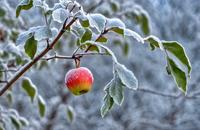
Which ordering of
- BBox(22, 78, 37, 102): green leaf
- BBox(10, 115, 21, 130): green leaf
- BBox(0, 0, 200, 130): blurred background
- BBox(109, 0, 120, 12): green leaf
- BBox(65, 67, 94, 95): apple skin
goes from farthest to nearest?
BBox(0, 0, 200, 130): blurred background, BBox(109, 0, 120, 12): green leaf, BBox(10, 115, 21, 130): green leaf, BBox(22, 78, 37, 102): green leaf, BBox(65, 67, 94, 95): apple skin

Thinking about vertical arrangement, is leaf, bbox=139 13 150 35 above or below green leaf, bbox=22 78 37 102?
above

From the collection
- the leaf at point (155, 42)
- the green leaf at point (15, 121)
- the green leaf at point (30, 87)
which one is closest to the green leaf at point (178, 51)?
the leaf at point (155, 42)

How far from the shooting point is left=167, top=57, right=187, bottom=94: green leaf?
96cm

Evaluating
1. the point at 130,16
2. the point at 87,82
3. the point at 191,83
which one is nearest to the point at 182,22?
the point at 191,83

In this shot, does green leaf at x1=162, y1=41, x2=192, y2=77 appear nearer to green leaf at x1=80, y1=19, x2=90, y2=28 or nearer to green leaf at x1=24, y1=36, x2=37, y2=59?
green leaf at x1=80, y1=19, x2=90, y2=28

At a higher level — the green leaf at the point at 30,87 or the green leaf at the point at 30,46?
the green leaf at the point at 30,46

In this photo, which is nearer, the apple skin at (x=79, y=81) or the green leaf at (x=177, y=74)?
the green leaf at (x=177, y=74)

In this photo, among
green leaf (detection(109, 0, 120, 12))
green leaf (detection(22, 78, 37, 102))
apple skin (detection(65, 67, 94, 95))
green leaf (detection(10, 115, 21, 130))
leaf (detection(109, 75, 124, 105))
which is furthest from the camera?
green leaf (detection(109, 0, 120, 12))

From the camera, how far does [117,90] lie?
0.96 m

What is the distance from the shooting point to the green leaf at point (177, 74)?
96 cm

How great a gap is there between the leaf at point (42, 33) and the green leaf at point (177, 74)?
0.86 feet

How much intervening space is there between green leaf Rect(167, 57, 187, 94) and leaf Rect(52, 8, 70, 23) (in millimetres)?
230

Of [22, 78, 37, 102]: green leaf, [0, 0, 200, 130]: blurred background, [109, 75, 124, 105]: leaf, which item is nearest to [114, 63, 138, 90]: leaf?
[109, 75, 124, 105]: leaf

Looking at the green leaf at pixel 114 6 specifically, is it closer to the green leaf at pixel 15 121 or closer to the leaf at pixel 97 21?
the green leaf at pixel 15 121
